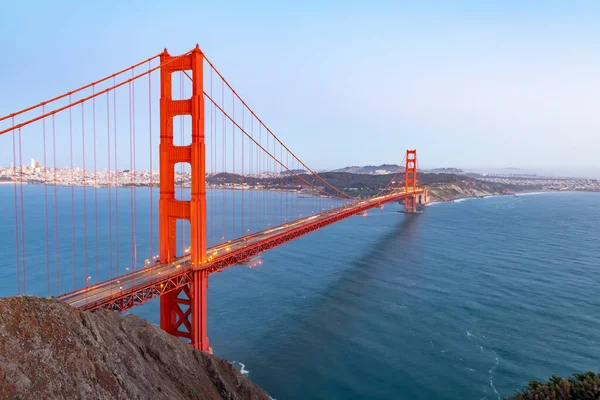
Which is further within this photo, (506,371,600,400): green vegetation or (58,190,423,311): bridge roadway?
(58,190,423,311): bridge roadway

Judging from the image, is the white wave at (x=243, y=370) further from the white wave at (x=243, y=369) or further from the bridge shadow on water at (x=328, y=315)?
the bridge shadow on water at (x=328, y=315)

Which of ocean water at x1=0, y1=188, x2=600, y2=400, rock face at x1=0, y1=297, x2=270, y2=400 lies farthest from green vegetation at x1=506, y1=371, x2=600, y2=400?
rock face at x1=0, y1=297, x2=270, y2=400

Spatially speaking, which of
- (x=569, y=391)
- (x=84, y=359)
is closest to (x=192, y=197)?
(x=84, y=359)

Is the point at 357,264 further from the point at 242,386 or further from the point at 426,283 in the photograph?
the point at 242,386

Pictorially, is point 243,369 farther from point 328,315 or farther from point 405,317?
point 405,317

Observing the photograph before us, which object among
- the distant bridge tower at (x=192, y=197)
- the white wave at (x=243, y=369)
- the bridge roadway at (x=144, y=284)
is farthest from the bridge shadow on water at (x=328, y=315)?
the bridge roadway at (x=144, y=284)

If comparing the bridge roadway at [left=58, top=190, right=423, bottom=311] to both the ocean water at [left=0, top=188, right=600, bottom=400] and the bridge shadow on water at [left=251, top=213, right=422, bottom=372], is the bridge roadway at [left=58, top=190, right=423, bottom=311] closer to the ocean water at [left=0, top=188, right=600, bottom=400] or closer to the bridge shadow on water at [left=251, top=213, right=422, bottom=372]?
the ocean water at [left=0, top=188, right=600, bottom=400]
